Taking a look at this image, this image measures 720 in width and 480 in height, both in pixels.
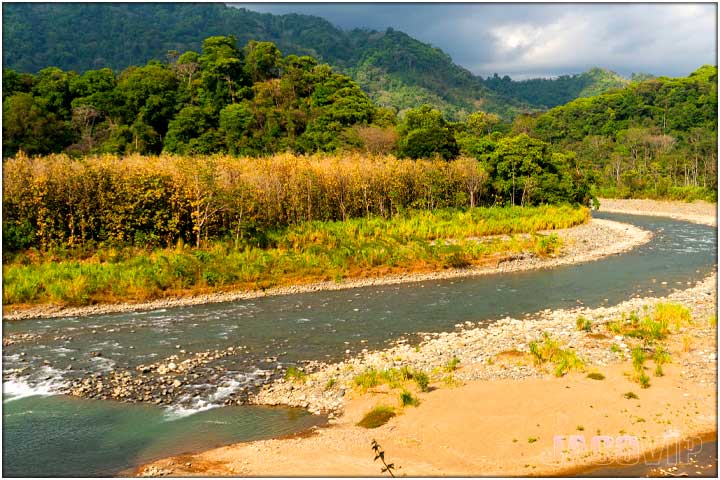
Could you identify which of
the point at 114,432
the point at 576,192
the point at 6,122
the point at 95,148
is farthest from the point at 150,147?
the point at 114,432

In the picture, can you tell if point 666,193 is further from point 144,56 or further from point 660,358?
point 144,56

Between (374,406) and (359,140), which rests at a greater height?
(359,140)

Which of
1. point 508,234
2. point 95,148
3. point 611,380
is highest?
point 95,148

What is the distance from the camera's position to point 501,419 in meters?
11.4

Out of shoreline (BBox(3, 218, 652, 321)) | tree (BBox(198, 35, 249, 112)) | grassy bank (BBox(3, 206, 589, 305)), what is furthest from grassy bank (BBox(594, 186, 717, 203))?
tree (BBox(198, 35, 249, 112))

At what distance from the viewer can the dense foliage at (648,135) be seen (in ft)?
241

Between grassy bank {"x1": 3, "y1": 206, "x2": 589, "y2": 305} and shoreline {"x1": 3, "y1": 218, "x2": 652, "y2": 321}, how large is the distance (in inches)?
19.8

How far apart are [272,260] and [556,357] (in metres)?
16.5

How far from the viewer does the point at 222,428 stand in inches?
484

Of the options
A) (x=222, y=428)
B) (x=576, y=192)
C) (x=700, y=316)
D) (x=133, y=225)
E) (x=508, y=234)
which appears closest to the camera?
(x=222, y=428)

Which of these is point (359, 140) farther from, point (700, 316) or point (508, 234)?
point (700, 316)

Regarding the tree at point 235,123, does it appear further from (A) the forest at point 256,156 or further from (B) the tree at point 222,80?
(B) the tree at point 222,80

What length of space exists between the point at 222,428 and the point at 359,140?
4368 centimetres

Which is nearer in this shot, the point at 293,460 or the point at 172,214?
the point at 293,460
